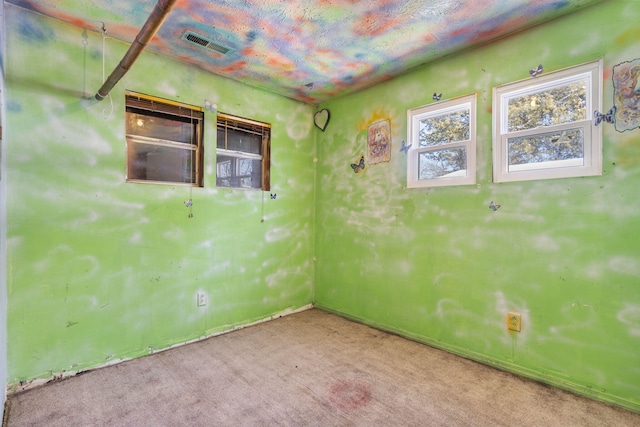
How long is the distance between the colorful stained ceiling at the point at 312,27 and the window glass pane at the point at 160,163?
2.64ft

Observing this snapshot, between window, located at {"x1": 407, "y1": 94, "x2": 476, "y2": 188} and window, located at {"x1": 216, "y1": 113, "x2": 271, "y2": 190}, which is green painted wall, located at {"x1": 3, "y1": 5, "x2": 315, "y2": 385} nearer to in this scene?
window, located at {"x1": 216, "y1": 113, "x2": 271, "y2": 190}

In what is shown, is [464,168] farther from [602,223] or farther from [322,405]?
[322,405]

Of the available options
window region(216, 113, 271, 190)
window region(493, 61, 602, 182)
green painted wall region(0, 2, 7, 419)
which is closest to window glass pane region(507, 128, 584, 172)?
window region(493, 61, 602, 182)

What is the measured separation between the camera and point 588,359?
205 cm

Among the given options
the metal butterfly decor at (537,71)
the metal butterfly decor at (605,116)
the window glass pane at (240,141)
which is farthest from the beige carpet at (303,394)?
the metal butterfly decor at (537,71)

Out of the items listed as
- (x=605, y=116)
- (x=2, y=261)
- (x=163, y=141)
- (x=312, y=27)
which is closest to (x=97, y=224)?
(x=2, y=261)

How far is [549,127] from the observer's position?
222 centimetres

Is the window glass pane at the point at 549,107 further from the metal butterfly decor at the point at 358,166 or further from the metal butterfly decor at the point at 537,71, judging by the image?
the metal butterfly decor at the point at 358,166

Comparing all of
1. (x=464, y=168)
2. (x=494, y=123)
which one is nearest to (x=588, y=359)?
(x=464, y=168)

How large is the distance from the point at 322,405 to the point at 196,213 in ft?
6.28

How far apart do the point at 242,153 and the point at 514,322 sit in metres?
2.87

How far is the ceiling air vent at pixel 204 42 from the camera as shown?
2.34 meters

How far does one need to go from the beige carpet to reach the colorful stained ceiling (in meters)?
2.54

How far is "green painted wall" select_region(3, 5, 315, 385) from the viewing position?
2.09m
